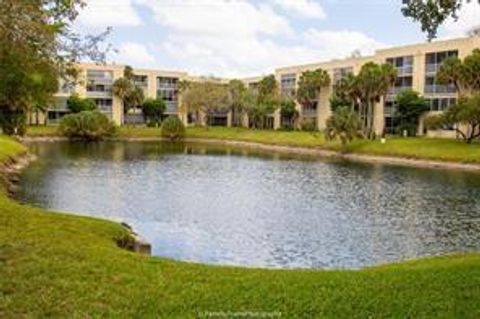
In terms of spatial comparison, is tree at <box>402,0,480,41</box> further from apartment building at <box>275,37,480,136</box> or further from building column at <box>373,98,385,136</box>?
building column at <box>373,98,385,136</box>

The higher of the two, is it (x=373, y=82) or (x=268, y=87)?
(x=268, y=87)

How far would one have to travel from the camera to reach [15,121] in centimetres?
4872

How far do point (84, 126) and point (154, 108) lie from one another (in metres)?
23.5

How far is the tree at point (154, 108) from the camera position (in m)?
125

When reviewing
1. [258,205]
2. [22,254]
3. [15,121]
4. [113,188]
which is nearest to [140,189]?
[113,188]

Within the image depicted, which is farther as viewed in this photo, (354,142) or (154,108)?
(154,108)

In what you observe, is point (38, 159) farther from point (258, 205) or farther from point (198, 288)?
point (198, 288)

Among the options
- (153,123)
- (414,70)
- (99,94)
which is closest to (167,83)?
(153,123)

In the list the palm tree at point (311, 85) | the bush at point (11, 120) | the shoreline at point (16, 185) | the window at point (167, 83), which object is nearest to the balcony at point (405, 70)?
the palm tree at point (311, 85)

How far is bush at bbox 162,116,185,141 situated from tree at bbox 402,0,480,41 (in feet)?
327

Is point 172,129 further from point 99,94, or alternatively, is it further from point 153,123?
point 99,94

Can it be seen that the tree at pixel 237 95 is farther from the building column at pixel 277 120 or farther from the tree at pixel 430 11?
the tree at pixel 430 11

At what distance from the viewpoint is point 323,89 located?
10950cm

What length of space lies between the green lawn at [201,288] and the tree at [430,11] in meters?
5.13
